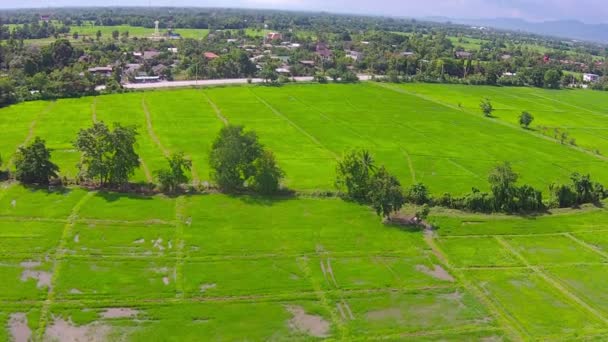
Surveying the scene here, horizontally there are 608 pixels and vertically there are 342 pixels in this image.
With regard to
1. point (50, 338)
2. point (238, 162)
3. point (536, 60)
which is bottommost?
point (50, 338)

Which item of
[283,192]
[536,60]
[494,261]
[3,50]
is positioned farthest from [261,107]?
[536,60]

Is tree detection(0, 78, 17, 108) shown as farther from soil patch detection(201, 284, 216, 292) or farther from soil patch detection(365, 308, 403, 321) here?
soil patch detection(365, 308, 403, 321)

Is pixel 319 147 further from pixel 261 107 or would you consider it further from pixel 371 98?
pixel 371 98

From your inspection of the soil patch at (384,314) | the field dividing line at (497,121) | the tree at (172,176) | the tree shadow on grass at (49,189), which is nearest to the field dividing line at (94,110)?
the tree shadow on grass at (49,189)

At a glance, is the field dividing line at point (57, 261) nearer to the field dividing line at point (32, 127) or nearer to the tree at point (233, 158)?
the tree at point (233, 158)

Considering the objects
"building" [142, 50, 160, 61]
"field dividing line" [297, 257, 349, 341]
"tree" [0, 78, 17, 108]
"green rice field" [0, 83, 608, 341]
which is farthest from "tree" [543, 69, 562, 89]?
"tree" [0, 78, 17, 108]

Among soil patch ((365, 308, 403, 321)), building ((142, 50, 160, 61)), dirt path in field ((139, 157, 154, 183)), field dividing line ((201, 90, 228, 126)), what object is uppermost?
building ((142, 50, 160, 61))
